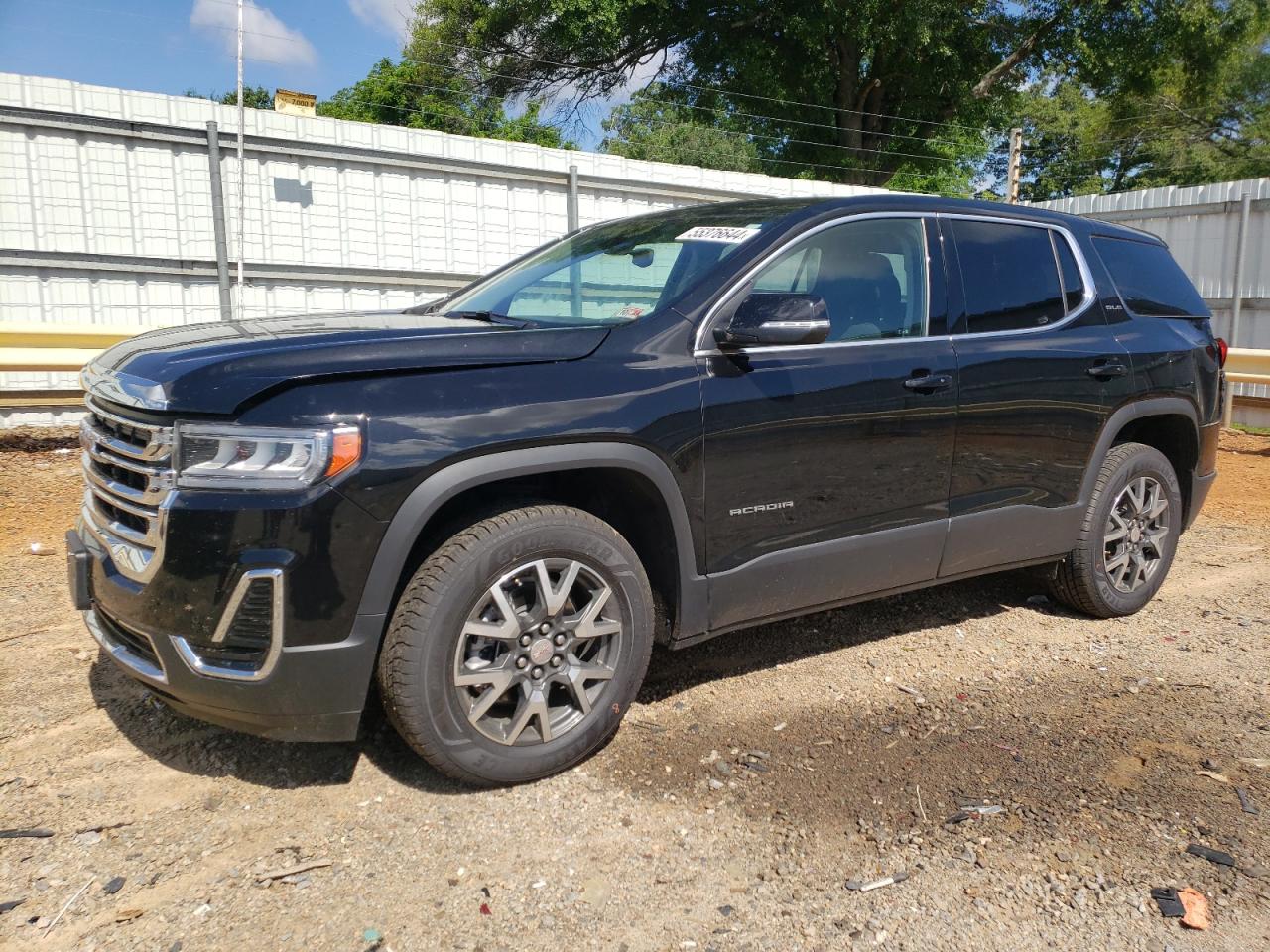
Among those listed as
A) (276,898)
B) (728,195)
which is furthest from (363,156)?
(276,898)

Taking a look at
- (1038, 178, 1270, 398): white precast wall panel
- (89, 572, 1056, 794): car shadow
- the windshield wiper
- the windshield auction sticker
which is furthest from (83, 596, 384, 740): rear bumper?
(1038, 178, 1270, 398): white precast wall panel

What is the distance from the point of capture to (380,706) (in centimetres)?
367

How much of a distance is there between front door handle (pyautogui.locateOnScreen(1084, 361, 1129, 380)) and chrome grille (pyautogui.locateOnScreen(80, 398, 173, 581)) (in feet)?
12.0

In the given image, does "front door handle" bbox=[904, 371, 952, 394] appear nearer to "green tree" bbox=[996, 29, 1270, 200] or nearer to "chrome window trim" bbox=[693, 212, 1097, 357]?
"chrome window trim" bbox=[693, 212, 1097, 357]

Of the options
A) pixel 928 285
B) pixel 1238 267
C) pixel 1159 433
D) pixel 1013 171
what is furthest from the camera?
pixel 1013 171

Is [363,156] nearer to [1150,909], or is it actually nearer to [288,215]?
[288,215]

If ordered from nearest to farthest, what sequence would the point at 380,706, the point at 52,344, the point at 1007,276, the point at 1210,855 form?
the point at 1210,855 < the point at 380,706 < the point at 1007,276 < the point at 52,344

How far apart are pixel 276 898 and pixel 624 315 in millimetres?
2072

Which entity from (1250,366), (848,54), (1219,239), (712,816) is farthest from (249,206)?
(848,54)

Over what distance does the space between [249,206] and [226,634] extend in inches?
266

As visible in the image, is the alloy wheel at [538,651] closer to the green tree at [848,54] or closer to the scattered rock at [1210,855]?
the scattered rock at [1210,855]

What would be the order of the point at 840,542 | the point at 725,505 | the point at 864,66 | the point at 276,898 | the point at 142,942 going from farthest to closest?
the point at 864,66 → the point at 840,542 → the point at 725,505 → the point at 276,898 → the point at 142,942

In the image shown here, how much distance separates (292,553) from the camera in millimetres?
2621

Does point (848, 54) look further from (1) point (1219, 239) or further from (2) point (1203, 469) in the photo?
(2) point (1203, 469)
